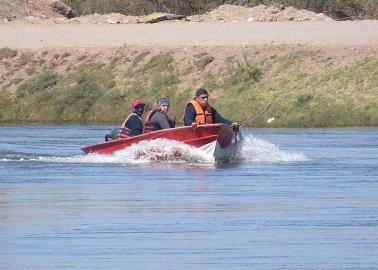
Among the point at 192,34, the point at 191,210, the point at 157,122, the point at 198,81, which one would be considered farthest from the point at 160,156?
the point at 192,34

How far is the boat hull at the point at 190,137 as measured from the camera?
3141 cm

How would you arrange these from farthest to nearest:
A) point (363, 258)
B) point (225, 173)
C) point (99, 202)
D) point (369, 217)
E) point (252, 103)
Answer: point (252, 103)
point (225, 173)
point (99, 202)
point (369, 217)
point (363, 258)

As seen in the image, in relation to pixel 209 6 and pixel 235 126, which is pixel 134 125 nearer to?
pixel 235 126

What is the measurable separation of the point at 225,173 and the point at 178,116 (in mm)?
24623

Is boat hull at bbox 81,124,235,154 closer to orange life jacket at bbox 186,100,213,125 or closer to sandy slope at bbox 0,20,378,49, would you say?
orange life jacket at bbox 186,100,213,125

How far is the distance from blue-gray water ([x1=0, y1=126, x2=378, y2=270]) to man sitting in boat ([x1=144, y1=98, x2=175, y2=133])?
46 centimetres

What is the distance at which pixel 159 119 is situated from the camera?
32.1 m

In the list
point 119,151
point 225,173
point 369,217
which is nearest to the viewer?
point 369,217

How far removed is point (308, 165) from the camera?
3114 centimetres

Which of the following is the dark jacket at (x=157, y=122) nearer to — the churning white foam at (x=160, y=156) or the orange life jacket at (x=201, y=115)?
the churning white foam at (x=160, y=156)

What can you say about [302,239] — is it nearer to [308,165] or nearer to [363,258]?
[363,258]

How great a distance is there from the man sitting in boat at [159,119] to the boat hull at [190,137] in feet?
1.63

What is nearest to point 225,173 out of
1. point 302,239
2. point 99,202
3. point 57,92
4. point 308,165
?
point 308,165

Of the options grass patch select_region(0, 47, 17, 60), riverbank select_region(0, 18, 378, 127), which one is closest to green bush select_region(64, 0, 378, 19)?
riverbank select_region(0, 18, 378, 127)
